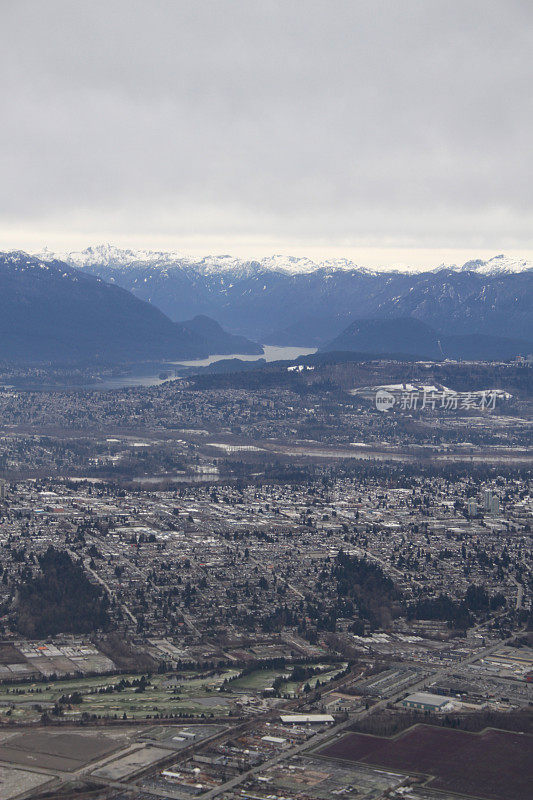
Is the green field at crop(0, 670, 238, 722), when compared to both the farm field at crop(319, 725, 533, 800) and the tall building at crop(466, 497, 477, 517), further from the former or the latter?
the tall building at crop(466, 497, 477, 517)

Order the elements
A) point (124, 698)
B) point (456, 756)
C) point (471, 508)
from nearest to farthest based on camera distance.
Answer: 1. point (456, 756)
2. point (124, 698)
3. point (471, 508)

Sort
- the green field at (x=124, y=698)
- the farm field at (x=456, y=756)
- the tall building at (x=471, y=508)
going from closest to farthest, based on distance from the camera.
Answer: the farm field at (x=456, y=756), the green field at (x=124, y=698), the tall building at (x=471, y=508)

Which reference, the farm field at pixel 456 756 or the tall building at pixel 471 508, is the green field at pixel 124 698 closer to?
the farm field at pixel 456 756

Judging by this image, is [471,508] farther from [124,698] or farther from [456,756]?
[456,756]

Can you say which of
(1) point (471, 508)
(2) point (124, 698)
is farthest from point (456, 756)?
(1) point (471, 508)

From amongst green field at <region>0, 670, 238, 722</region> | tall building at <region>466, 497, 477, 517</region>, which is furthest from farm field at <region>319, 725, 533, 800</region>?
tall building at <region>466, 497, 477, 517</region>

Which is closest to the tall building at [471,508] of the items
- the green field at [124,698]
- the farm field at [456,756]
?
the green field at [124,698]

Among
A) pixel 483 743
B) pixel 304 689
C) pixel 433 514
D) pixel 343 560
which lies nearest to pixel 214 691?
pixel 304 689

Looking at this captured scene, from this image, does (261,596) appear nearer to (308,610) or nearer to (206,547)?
(308,610)
